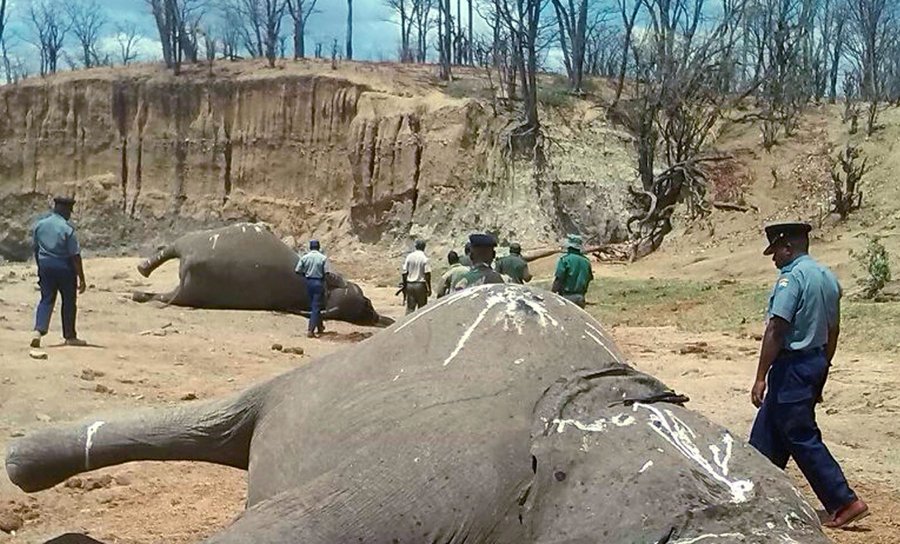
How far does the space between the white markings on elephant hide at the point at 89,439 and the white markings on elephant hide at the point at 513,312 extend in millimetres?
1849

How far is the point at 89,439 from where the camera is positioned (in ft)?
13.8

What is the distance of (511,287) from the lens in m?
3.48

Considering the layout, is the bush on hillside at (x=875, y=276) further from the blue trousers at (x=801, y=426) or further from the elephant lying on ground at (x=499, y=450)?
the elephant lying on ground at (x=499, y=450)

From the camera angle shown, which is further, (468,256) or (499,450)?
(468,256)

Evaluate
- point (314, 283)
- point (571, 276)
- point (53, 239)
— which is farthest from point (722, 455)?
point (314, 283)

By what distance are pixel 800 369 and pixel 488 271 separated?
7.88 feet

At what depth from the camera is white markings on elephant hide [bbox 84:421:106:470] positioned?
4.21 metres

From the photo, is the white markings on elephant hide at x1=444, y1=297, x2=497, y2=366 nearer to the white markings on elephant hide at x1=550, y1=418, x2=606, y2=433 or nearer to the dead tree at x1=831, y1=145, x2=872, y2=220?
the white markings on elephant hide at x1=550, y1=418, x2=606, y2=433

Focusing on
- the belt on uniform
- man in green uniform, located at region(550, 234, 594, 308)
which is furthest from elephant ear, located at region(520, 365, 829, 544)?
man in green uniform, located at region(550, 234, 594, 308)

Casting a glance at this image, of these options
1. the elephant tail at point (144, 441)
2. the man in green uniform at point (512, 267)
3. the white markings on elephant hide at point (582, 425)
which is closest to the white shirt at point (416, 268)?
the man in green uniform at point (512, 267)

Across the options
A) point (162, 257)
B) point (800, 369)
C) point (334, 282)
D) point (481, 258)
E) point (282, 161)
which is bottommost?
point (334, 282)

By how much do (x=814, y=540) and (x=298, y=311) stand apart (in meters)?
13.9

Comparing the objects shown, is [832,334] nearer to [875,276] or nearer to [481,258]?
[481,258]

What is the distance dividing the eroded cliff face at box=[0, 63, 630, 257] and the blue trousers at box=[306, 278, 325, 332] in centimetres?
1584
